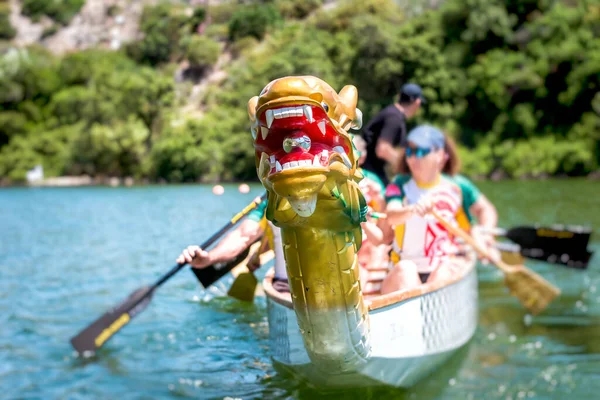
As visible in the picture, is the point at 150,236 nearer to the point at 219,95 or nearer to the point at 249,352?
the point at 249,352

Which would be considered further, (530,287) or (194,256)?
(530,287)

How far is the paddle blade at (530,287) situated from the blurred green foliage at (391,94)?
970 inches

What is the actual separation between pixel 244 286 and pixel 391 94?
3438cm

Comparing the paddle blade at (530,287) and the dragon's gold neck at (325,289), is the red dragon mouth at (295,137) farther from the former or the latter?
the paddle blade at (530,287)

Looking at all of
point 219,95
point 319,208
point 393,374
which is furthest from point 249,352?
point 219,95

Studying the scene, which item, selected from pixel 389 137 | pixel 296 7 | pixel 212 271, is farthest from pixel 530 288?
pixel 296 7

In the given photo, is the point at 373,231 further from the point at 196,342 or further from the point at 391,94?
the point at 391,94

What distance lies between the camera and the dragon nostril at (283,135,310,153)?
8.04 feet

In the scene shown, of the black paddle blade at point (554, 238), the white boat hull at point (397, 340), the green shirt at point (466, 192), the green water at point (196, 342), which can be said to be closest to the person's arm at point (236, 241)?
the white boat hull at point (397, 340)

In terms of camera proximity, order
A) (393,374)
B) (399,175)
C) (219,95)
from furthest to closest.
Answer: (219,95) → (399,175) → (393,374)

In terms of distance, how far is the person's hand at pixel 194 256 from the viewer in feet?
13.3

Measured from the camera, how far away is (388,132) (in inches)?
230

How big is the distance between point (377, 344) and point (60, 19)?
86443mm

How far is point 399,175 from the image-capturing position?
5.21 m
